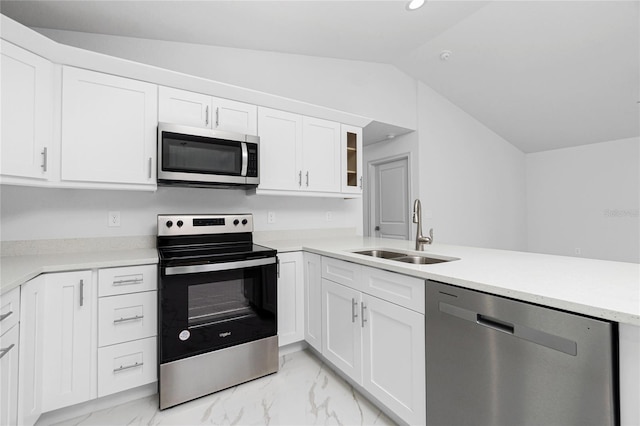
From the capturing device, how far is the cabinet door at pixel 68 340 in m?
1.57

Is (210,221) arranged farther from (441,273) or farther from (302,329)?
(441,273)

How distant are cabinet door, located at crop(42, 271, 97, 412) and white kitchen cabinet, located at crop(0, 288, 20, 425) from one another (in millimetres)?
254

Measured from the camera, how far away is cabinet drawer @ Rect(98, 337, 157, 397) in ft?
5.64

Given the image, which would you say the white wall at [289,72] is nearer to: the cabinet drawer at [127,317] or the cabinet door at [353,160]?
the cabinet door at [353,160]

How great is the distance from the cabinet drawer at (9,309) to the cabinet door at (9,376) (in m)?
0.03

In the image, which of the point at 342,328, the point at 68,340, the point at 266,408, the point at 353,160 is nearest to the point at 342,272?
the point at 342,328

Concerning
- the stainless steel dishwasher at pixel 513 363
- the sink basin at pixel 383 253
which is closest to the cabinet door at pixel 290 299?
the sink basin at pixel 383 253

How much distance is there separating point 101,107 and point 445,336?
7.71ft

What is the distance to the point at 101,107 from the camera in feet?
6.25

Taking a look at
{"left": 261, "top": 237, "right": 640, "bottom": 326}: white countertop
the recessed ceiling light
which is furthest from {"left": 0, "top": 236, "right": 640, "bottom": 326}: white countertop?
the recessed ceiling light

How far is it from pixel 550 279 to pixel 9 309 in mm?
2198

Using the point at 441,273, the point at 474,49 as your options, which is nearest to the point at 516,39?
the point at 474,49

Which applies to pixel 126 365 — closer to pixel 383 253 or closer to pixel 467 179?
pixel 383 253

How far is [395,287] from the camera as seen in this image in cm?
155
